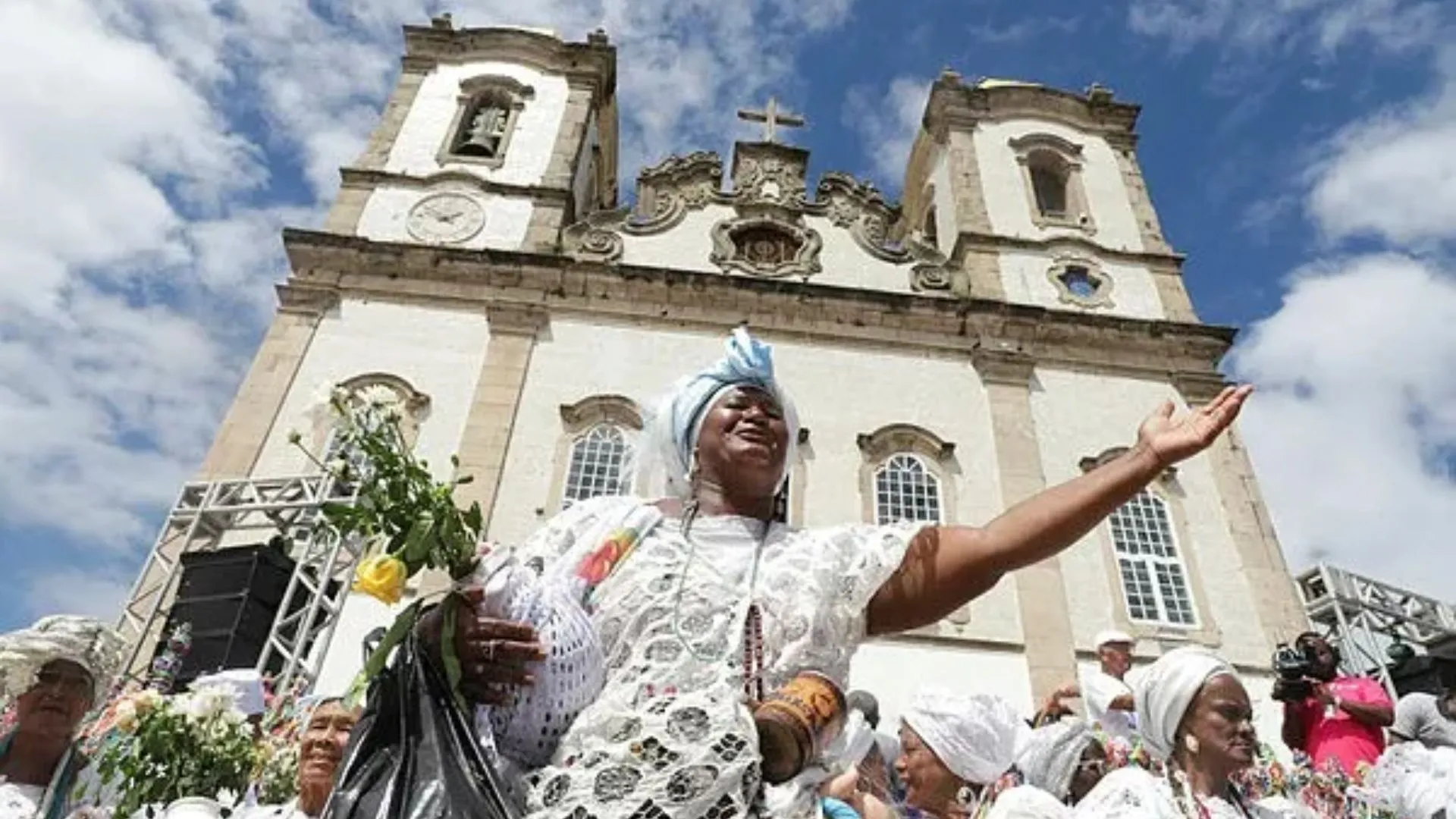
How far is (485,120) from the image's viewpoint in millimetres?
18391

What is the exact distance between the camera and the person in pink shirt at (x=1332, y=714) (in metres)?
5.77

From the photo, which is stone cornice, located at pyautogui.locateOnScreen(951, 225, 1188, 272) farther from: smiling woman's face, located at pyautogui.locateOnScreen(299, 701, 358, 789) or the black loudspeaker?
smiling woman's face, located at pyautogui.locateOnScreen(299, 701, 358, 789)

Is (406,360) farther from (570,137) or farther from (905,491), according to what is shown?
(905,491)

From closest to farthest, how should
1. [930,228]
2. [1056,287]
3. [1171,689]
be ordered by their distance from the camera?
[1171,689] → [1056,287] → [930,228]

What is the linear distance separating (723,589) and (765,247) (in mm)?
15444

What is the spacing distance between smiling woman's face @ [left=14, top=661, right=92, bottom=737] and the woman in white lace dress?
9.10ft

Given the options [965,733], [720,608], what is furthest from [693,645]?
[965,733]

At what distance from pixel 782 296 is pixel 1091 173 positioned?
8.05 metres

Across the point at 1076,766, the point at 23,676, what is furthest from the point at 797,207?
the point at 23,676

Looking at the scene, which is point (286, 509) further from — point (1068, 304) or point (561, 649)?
point (1068, 304)

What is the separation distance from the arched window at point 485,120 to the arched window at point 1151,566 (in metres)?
12.5

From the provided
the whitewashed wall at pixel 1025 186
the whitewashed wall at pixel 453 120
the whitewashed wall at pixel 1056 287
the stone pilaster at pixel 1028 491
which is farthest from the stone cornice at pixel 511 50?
the stone pilaster at pixel 1028 491

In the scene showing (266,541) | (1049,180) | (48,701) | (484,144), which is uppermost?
(1049,180)

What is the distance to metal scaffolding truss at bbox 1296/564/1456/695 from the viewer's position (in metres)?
12.5
